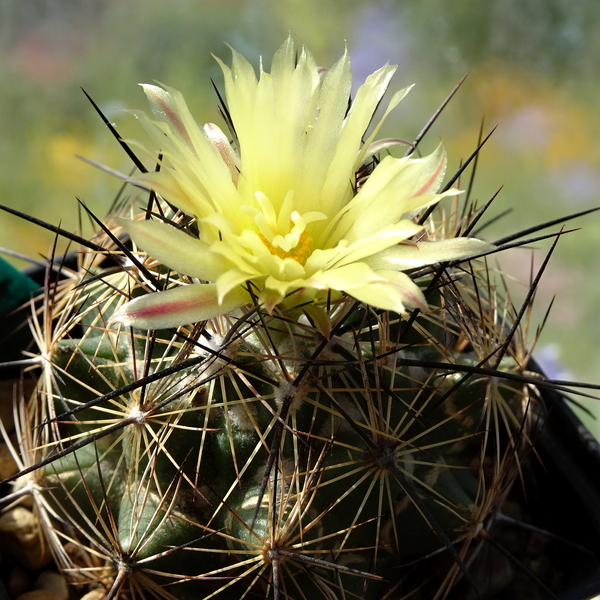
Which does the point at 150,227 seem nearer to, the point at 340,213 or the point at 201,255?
the point at 201,255

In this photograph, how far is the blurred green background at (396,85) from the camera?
152 centimetres

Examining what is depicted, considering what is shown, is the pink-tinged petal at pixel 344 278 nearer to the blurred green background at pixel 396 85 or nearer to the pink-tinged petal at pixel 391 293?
the pink-tinged petal at pixel 391 293

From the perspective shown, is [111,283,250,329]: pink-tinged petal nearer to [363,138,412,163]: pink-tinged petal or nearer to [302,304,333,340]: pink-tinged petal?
[302,304,333,340]: pink-tinged petal

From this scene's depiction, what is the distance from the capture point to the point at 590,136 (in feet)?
5.58

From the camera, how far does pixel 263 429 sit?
548 millimetres

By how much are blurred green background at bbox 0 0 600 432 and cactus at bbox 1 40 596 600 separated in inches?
34.5

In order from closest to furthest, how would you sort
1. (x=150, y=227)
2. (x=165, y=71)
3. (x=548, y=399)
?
(x=150, y=227), (x=548, y=399), (x=165, y=71)

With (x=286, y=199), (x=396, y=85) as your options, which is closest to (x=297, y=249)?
(x=286, y=199)

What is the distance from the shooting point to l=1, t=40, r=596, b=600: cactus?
0.50m

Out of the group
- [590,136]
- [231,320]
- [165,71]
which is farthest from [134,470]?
[590,136]

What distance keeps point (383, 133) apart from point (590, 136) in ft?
1.79

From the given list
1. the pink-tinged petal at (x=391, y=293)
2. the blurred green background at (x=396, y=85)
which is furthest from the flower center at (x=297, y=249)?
the blurred green background at (x=396, y=85)

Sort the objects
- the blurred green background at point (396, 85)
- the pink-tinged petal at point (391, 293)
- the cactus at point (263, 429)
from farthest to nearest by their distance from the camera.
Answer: the blurred green background at point (396, 85) < the cactus at point (263, 429) < the pink-tinged petal at point (391, 293)

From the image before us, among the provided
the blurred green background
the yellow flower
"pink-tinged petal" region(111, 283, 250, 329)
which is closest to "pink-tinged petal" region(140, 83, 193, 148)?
the yellow flower
